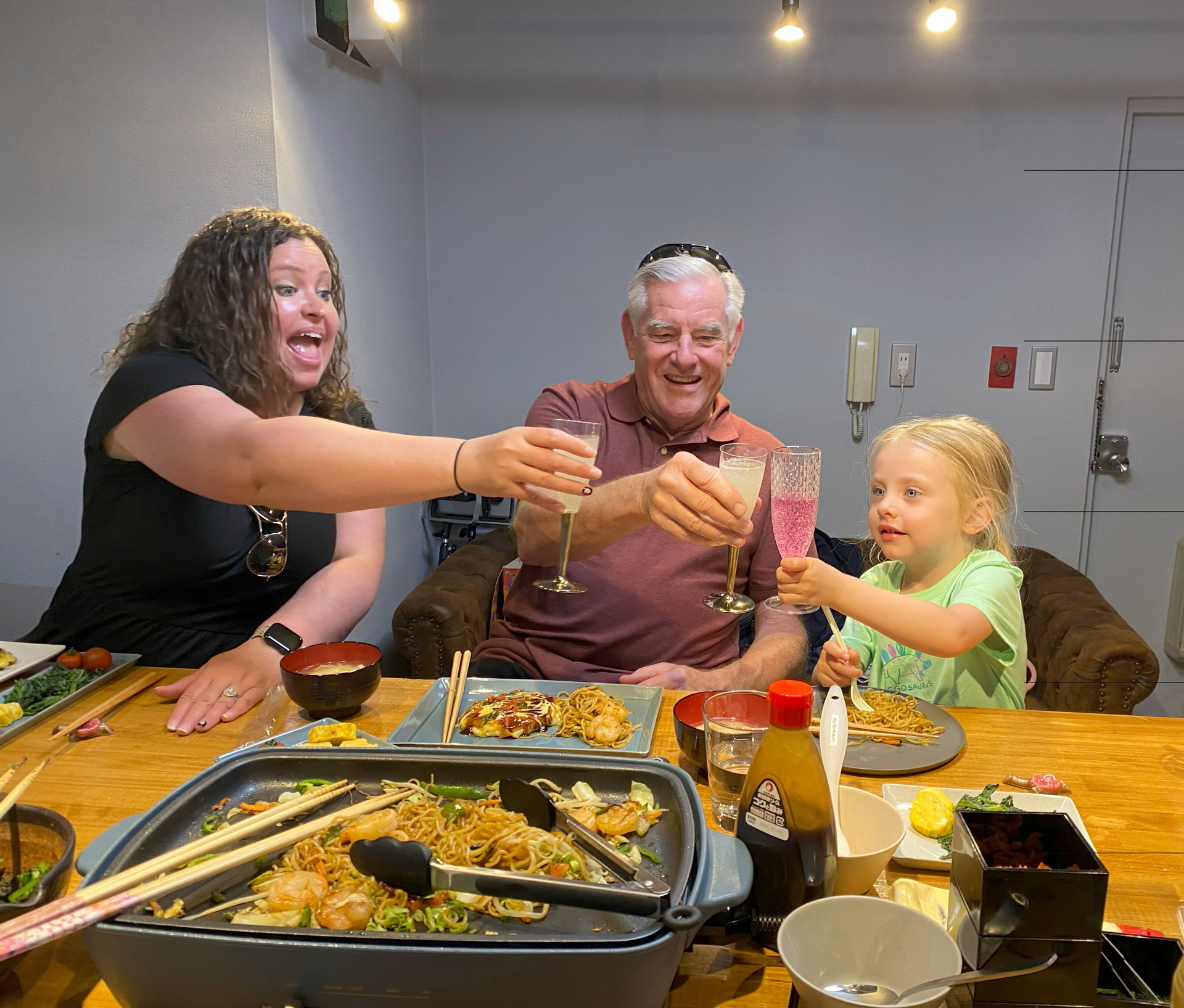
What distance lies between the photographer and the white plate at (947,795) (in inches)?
43.5

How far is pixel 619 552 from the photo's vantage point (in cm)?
225

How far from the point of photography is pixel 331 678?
1.47 metres

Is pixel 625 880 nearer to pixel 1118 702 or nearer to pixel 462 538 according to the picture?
pixel 1118 702

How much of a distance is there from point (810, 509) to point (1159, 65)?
128 inches

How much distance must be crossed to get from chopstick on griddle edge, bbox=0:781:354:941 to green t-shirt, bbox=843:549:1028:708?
1348 mm

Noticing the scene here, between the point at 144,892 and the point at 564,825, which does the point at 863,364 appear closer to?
the point at 564,825

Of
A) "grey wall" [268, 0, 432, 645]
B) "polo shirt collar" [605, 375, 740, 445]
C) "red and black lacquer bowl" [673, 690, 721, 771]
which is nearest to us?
"red and black lacquer bowl" [673, 690, 721, 771]

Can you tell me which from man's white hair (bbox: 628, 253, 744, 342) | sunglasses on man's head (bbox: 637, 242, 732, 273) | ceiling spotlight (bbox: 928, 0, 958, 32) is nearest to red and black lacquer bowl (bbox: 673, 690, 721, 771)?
man's white hair (bbox: 628, 253, 744, 342)

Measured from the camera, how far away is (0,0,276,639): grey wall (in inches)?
99.7

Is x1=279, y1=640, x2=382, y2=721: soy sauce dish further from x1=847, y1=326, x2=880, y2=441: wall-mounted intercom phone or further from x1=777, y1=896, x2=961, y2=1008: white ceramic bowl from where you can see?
x1=847, y1=326, x2=880, y2=441: wall-mounted intercom phone

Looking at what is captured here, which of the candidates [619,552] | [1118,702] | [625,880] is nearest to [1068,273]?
[1118,702]

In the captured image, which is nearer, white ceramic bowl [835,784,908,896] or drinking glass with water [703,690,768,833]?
white ceramic bowl [835,784,908,896]

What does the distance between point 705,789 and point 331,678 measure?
2.09 ft

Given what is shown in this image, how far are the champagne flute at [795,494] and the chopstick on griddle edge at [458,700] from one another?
627 millimetres
